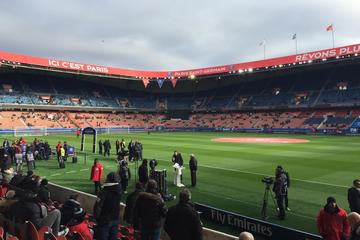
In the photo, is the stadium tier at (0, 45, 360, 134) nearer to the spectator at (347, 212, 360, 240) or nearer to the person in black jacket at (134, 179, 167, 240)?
the spectator at (347, 212, 360, 240)

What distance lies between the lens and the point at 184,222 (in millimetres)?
4988

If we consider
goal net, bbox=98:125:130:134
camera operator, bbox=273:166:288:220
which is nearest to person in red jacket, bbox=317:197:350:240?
camera operator, bbox=273:166:288:220

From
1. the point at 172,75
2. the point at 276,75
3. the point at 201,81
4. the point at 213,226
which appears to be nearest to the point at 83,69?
the point at 172,75

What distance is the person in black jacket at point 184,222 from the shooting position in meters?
4.96

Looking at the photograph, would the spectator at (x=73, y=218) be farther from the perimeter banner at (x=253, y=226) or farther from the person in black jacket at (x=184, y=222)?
the perimeter banner at (x=253, y=226)

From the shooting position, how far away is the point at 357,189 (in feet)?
27.2

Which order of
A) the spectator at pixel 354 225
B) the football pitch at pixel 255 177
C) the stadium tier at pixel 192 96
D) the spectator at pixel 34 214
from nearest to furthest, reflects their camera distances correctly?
the spectator at pixel 354 225 < the spectator at pixel 34 214 < the football pitch at pixel 255 177 < the stadium tier at pixel 192 96

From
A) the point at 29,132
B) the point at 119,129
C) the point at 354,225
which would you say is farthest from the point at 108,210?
the point at 119,129

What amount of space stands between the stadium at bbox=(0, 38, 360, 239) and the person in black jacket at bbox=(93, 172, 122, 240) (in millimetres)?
10391

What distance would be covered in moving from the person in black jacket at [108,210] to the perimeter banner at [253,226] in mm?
3925

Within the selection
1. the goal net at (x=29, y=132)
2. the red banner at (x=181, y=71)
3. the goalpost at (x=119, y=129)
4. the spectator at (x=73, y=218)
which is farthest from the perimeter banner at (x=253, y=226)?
the goalpost at (x=119, y=129)

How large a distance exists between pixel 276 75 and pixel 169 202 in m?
64.5

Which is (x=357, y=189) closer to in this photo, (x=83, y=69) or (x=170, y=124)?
(x=83, y=69)

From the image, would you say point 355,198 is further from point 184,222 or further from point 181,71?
point 181,71
